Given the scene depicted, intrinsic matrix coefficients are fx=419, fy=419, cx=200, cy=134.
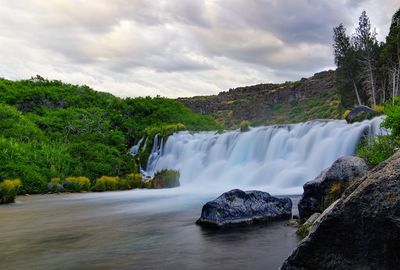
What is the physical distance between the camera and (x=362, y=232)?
5.09 m

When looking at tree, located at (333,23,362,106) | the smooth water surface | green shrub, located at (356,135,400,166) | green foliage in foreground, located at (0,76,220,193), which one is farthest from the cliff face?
the smooth water surface

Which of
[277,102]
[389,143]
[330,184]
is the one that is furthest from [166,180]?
[277,102]

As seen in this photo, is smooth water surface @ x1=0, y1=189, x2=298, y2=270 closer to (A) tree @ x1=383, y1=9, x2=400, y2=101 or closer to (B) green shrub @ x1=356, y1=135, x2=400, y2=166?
(B) green shrub @ x1=356, y1=135, x2=400, y2=166

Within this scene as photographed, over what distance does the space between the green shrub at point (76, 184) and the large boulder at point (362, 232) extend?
102ft

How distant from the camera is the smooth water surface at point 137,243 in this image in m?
9.36

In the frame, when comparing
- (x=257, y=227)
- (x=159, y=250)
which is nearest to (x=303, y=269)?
(x=159, y=250)

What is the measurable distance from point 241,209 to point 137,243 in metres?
3.87

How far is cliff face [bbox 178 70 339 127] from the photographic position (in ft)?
303

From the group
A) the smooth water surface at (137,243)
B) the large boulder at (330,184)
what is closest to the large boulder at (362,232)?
the smooth water surface at (137,243)

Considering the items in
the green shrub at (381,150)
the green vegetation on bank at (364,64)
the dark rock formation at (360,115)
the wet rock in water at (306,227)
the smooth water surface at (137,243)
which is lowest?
the smooth water surface at (137,243)

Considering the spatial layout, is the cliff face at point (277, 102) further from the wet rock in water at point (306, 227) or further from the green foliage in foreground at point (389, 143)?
the wet rock in water at point (306, 227)

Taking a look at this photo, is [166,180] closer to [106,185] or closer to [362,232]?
[106,185]

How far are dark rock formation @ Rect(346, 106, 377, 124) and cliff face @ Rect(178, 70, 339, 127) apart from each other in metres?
47.5

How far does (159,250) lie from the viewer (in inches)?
420
